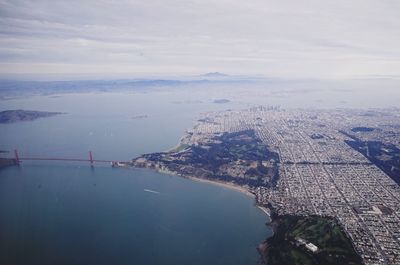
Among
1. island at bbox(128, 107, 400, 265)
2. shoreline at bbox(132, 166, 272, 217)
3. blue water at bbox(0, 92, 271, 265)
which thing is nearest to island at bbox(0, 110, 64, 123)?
blue water at bbox(0, 92, 271, 265)

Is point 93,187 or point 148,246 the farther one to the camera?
point 93,187

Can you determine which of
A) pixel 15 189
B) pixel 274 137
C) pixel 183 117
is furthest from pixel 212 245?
pixel 183 117

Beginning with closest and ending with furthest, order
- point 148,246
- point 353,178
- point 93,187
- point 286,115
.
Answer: point 148,246, point 93,187, point 353,178, point 286,115

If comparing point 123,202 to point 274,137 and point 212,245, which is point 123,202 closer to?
point 212,245

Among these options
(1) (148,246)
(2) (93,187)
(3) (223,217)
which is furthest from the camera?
(2) (93,187)

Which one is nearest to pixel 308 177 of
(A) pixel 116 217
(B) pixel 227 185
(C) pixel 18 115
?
(B) pixel 227 185

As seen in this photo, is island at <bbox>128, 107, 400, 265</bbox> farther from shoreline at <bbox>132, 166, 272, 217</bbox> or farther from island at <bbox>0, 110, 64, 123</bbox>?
island at <bbox>0, 110, 64, 123</bbox>

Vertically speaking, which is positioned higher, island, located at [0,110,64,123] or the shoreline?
island, located at [0,110,64,123]

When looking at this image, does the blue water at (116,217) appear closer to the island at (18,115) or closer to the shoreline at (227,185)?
the shoreline at (227,185)
